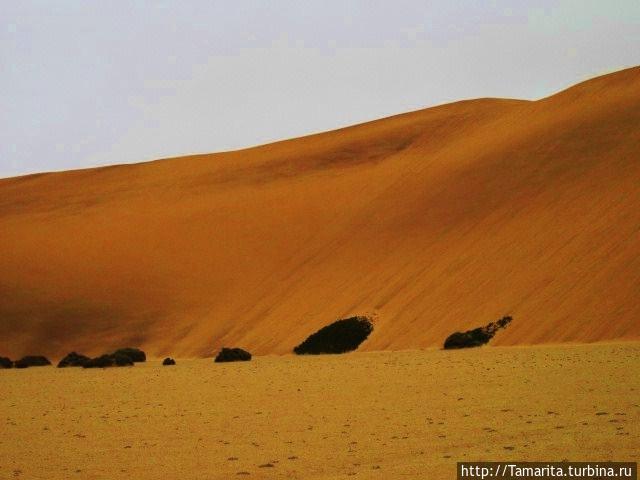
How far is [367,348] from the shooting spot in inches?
929

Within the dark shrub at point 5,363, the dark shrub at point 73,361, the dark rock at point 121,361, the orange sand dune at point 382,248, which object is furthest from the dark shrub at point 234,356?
the dark shrub at point 5,363

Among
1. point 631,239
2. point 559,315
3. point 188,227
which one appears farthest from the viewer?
point 188,227

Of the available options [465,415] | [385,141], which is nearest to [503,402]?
[465,415]

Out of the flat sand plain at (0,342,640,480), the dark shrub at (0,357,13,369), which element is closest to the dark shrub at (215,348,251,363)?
the flat sand plain at (0,342,640,480)

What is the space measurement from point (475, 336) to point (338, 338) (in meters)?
4.01

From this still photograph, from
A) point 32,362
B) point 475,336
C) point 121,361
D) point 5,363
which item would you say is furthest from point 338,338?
point 5,363

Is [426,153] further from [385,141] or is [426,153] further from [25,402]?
[25,402]

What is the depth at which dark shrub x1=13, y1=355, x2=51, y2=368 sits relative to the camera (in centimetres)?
2567

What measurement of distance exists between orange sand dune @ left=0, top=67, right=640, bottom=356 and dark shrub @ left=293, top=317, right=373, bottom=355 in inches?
16.1

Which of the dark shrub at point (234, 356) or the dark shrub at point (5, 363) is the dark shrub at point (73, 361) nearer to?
the dark shrub at point (5, 363)

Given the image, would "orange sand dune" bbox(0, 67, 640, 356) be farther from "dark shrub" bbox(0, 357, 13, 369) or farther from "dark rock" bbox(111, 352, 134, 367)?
"dark rock" bbox(111, 352, 134, 367)

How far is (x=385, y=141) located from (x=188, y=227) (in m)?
11.7

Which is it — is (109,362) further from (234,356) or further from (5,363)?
(5,363)

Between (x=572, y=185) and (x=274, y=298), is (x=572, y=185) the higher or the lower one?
the higher one
